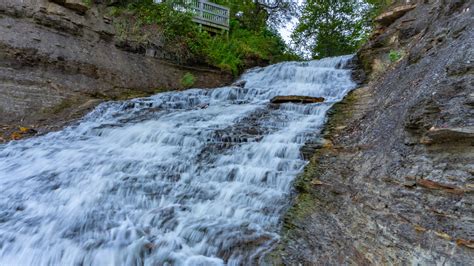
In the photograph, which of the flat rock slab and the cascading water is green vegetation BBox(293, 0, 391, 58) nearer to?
the flat rock slab

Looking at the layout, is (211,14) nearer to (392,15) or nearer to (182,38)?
(182,38)

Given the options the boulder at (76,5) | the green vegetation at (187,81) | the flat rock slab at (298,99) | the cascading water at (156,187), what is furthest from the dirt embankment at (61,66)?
the flat rock slab at (298,99)

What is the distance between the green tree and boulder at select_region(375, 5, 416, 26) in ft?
19.7

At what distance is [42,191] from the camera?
389 cm

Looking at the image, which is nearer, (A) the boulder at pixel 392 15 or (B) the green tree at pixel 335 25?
(A) the boulder at pixel 392 15

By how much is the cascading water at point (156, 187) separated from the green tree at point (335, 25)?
965cm

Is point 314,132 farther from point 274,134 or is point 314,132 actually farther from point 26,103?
point 26,103

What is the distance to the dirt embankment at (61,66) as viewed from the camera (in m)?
7.00

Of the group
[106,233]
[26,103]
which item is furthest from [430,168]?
[26,103]

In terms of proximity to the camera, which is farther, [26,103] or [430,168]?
[26,103]

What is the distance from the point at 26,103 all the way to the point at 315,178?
21.4 feet

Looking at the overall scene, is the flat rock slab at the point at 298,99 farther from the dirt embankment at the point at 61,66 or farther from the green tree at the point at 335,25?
the green tree at the point at 335,25

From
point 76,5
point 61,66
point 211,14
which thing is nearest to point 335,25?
point 211,14

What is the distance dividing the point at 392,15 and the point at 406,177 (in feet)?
21.3
